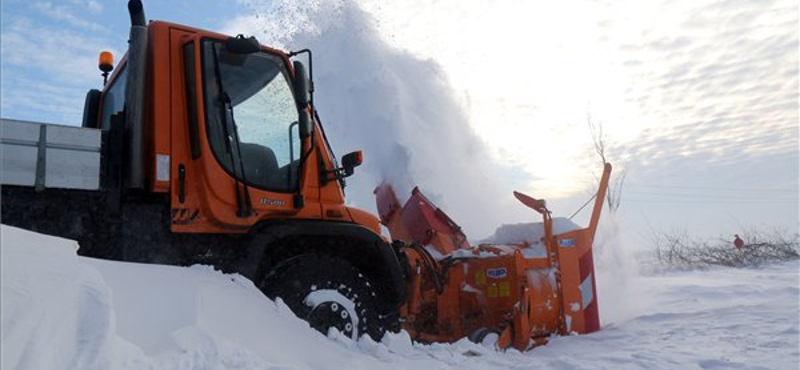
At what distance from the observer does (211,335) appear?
9.25ft

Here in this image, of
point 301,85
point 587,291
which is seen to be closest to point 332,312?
point 301,85

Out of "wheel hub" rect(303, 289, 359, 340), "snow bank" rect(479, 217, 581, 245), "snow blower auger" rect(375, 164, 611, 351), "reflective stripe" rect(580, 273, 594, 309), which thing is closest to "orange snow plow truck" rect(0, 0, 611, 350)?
"wheel hub" rect(303, 289, 359, 340)

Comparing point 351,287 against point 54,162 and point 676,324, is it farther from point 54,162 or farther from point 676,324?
point 676,324

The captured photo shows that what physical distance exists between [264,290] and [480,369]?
1652mm

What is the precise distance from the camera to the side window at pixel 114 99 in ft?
14.4

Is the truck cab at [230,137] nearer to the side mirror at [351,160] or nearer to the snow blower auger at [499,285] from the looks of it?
the side mirror at [351,160]

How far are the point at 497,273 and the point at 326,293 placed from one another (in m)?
2.37

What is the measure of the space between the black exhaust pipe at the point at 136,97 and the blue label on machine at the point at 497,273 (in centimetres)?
350

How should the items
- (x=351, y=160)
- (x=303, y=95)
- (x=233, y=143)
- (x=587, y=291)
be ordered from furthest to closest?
1. (x=587, y=291)
2. (x=351, y=160)
3. (x=303, y=95)
4. (x=233, y=143)

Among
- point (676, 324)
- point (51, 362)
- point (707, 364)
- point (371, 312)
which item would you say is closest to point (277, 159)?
point (371, 312)

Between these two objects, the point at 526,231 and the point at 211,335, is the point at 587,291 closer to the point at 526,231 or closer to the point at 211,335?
the point at 526,231

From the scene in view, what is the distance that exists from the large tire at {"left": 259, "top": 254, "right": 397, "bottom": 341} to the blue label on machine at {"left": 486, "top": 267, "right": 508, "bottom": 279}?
1.85 metres

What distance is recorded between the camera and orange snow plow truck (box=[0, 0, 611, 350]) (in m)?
3.29

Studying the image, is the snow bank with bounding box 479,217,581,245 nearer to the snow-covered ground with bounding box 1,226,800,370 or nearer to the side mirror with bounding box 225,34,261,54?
the snow-covered ground with bounding box 1,226,800,370
